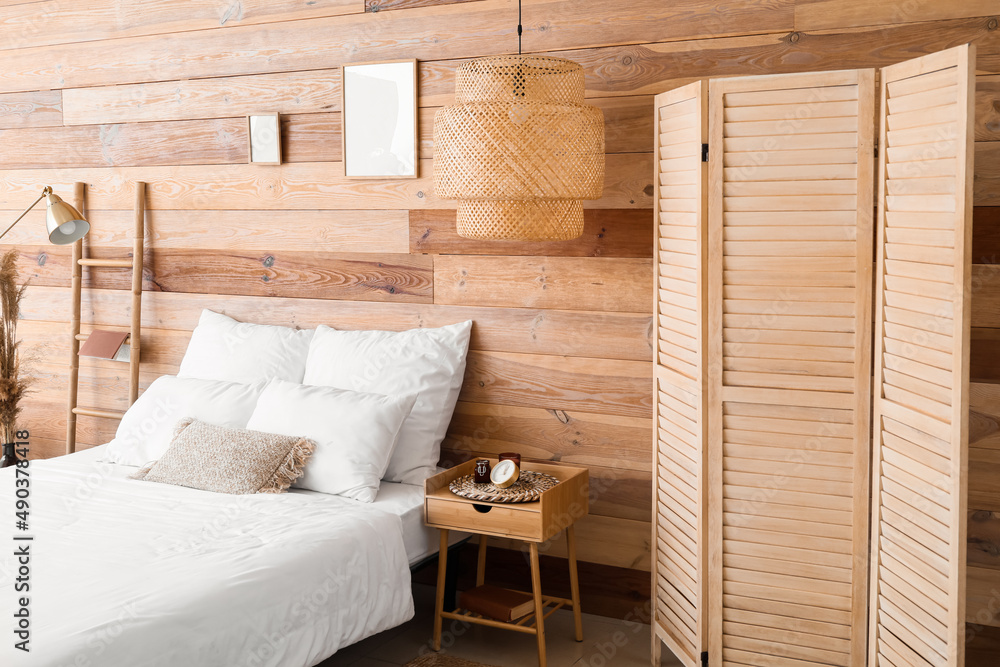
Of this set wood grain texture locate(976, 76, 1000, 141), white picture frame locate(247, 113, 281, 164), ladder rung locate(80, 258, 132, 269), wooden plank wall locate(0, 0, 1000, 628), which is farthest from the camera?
ladder rung locate(80, 258, 132, 269)

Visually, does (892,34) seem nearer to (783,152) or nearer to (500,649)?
(783,152)

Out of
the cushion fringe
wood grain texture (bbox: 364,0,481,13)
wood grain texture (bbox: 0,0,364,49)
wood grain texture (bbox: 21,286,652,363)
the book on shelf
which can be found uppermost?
wood grain texture (bbox: 0,0,364,49)

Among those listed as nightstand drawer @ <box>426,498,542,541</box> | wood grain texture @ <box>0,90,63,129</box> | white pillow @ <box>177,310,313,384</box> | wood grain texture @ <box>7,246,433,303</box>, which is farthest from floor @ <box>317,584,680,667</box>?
wood grain texture @ <box>0,90,63,129</box>

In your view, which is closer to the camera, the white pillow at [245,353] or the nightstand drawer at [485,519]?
the nightstand drawer at [485,519]

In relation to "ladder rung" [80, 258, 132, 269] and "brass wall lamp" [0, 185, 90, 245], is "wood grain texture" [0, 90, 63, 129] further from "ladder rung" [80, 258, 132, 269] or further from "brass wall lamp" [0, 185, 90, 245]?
"brass wall lamp" [0, 185, 90, 245]

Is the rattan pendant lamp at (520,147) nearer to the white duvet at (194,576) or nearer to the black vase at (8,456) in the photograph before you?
the white duvet at (194,576)

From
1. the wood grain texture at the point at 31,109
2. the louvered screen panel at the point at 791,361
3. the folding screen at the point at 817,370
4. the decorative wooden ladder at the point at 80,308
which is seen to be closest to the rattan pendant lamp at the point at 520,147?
the folding screen at the point at 817,370

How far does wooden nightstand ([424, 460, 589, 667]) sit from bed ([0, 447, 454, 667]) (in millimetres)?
93

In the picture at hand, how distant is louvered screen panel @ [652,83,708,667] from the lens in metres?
2.44

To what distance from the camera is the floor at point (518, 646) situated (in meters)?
2.80

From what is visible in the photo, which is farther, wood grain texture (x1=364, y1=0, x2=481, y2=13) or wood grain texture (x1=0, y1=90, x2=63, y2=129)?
wood grain texture (x1=0, y1=90, x2=63, y2=129)

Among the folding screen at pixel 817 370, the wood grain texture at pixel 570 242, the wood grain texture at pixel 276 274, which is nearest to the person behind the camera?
→ the folding screen at pixel 817 370

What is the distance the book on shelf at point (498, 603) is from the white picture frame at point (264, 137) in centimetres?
182

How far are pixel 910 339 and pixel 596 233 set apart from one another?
45.7 inches
